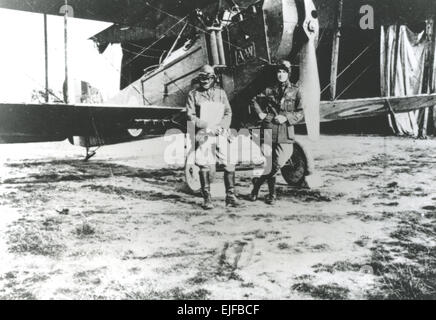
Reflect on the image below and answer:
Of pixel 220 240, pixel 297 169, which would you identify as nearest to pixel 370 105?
pixel 297 169

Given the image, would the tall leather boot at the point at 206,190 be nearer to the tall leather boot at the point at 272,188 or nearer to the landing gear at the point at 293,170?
the landing gear at the point at 293,170

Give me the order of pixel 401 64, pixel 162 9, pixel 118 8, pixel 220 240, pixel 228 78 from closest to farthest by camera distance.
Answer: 1. pixel 220 240
2. pixel 228 78
3. pixel 162 9
4. pixel 118 8
5. pixel 401 64

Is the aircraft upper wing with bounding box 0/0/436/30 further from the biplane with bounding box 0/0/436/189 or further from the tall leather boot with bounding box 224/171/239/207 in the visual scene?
the tall leather boot with bounding box 224/171/239/207

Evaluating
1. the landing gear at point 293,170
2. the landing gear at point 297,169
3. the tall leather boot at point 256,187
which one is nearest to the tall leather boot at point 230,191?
the tall leather boot at point 256,187

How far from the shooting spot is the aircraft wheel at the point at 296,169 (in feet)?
16.1

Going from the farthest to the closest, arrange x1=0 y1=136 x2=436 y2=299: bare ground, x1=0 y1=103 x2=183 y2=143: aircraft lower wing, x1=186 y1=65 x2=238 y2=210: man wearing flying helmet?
x1=0 y1=103 x2=183 y2=143: aircraft lower wing
x1=186 y1=65 x2=238 y2=210: man wearing flying helmet
x1=0 y1=136 x2=436 y2=299: bare ground

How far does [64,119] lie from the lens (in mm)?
4996

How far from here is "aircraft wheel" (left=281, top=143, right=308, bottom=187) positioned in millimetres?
4922

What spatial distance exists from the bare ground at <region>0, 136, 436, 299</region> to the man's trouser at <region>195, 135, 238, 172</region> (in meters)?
0.46

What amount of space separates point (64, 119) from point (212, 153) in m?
2.18

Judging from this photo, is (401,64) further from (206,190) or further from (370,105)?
(206,190)

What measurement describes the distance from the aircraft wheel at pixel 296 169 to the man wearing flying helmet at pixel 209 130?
112 cm

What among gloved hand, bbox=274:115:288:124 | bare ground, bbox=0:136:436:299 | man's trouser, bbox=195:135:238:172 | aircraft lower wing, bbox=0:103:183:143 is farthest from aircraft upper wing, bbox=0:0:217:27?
bare ground, bbox=0:136:436:299

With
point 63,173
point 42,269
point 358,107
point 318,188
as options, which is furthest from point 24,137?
point 358,107
